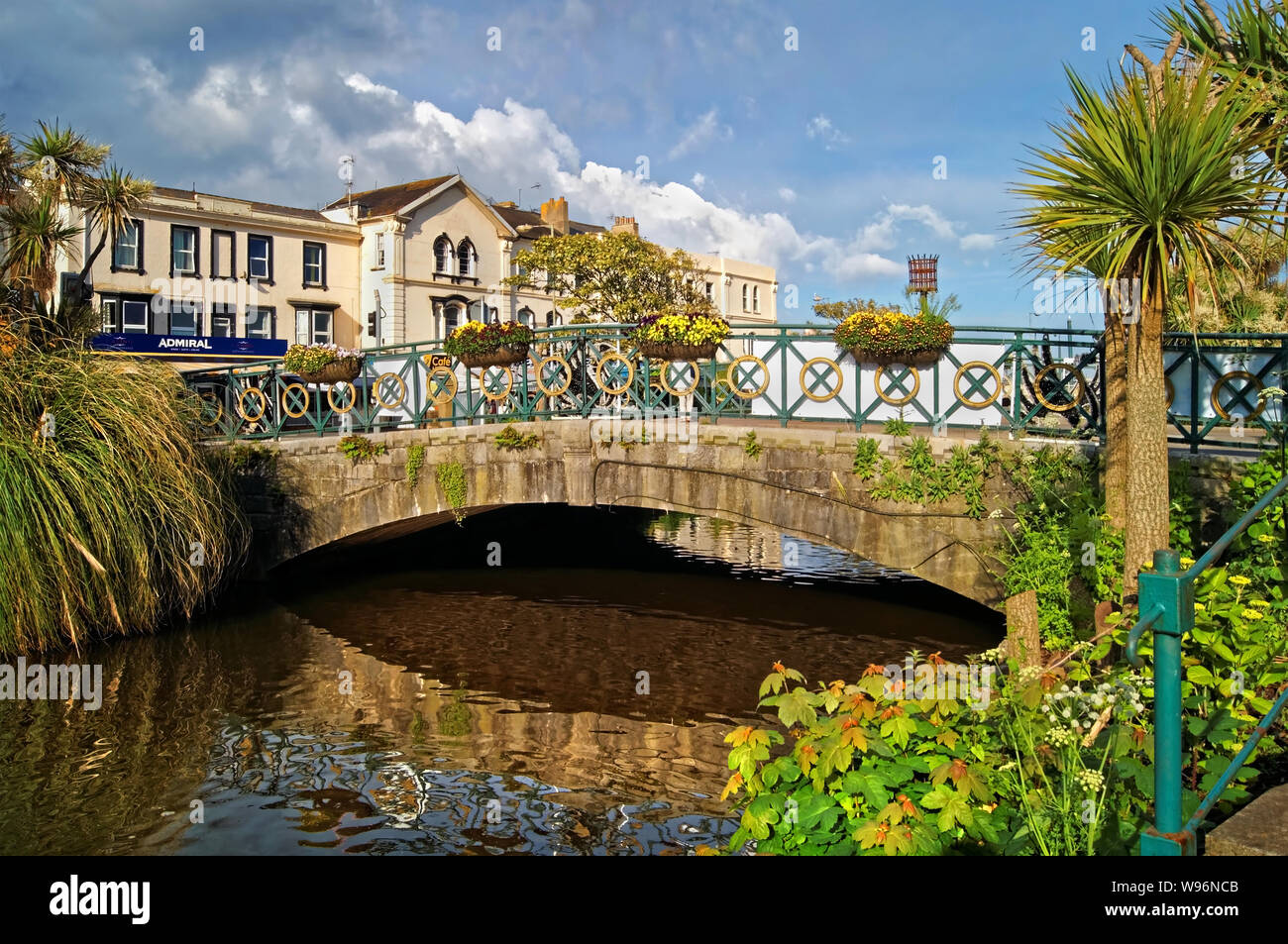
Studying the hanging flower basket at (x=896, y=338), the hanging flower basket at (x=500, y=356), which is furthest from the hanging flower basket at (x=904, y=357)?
the hanging flower basket at (x=500, y=356)

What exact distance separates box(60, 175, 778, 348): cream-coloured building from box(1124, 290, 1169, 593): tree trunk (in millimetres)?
30426

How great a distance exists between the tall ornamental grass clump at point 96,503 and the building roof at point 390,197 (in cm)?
3185

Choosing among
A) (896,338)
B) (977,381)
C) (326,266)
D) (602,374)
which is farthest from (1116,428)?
(326,266)

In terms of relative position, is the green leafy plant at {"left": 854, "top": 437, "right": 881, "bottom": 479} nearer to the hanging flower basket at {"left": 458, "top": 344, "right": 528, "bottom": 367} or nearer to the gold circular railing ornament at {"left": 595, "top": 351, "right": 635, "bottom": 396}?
the gold circular railing ornament at {"left": 595, "top": 351, "right": 635, "bottom": 396}

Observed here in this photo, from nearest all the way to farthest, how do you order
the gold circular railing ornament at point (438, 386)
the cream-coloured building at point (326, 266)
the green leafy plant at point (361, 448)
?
1. the gold circular railing ornament at point (438, 386)
2. the green leafy plant at point (361, 448)
3. the cream-coloured building at point (326, 266)

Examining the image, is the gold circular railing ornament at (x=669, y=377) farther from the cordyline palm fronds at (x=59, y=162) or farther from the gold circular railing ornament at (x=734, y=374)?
the cordyline palm fronds at (x=59, y=162)

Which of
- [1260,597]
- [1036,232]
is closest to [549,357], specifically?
[1036,232]

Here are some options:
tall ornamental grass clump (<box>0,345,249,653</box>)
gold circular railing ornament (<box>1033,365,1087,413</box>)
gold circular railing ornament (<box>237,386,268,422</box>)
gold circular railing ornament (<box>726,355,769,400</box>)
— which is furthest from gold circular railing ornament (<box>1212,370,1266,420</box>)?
gold circular railing ornament (<box>237,386,268,422</box>)

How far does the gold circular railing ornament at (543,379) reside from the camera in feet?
41.9

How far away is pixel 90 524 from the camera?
11.0 meters

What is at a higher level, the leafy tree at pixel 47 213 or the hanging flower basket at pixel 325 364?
the leafy tree at pixel 47 213

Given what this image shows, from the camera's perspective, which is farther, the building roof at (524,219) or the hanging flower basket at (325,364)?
the building roof at (524,219)
